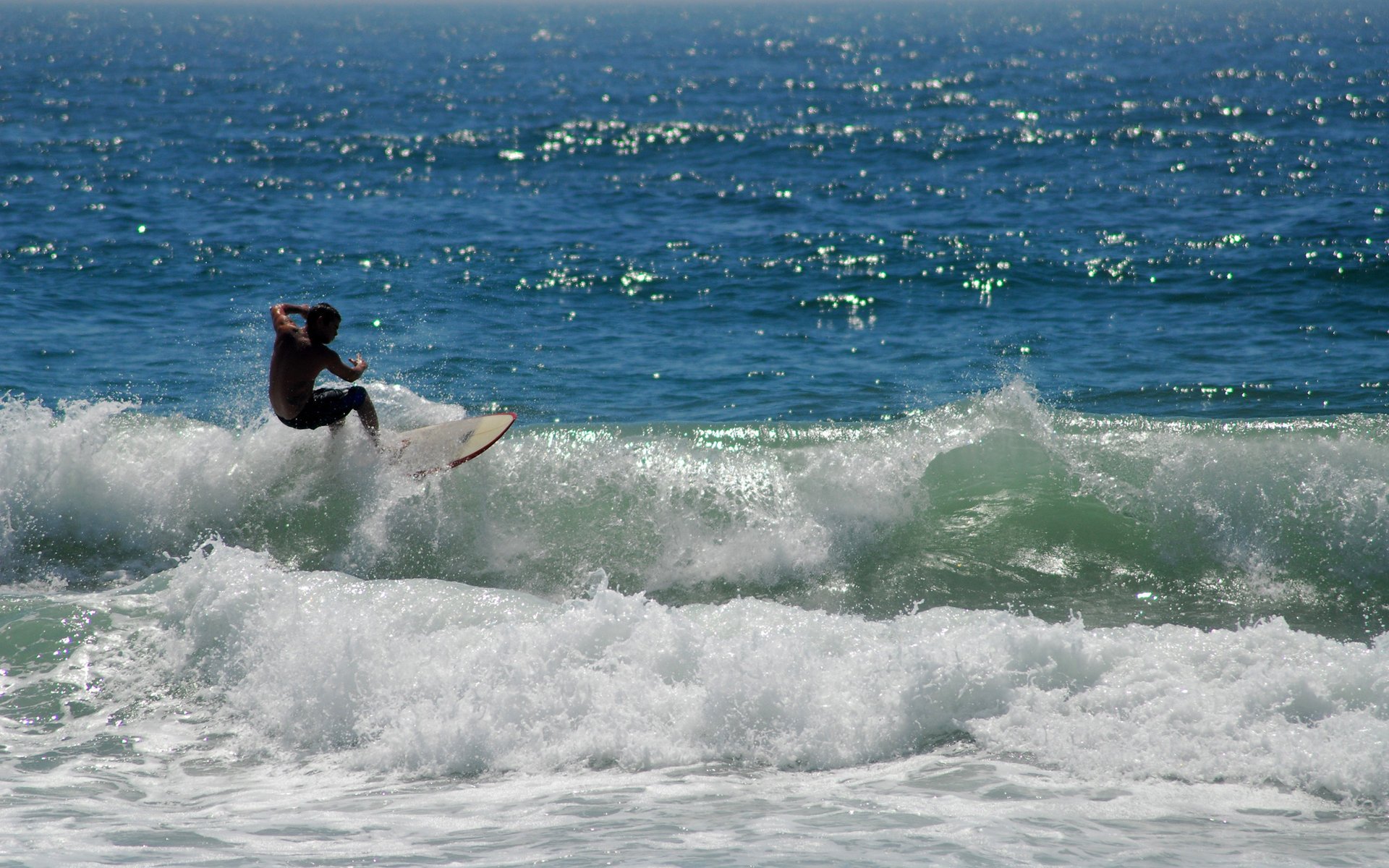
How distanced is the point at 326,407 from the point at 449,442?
958 mm

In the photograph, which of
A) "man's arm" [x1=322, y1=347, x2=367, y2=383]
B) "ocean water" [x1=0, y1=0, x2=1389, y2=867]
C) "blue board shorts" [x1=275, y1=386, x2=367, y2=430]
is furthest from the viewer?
"blue board shorts" [x1=275, y1=386, x2=367, y2=430]

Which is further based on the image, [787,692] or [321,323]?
[321,323]

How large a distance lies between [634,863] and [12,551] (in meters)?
6.26

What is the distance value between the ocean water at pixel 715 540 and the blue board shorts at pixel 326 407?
1.43ft

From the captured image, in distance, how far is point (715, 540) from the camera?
8.30 meters

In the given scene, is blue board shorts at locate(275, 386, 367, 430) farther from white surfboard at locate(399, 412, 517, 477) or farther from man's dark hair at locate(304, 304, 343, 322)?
man's dark hair at locate(304, 304, 343, 322)

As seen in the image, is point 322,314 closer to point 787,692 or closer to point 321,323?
point 321,323

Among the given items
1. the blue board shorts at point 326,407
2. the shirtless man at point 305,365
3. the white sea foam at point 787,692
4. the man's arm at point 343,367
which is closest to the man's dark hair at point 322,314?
the shirtless man at point 305,365

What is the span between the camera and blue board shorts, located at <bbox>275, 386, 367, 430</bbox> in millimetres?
8508

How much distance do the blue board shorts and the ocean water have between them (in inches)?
17.2

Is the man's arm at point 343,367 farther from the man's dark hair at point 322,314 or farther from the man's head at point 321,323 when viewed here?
the man's dark hair at point 322,314

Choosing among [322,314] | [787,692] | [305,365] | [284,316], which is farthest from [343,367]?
[787,692]

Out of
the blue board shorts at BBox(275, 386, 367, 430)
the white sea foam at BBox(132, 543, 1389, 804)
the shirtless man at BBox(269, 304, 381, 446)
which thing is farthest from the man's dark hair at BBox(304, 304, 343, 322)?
the white sea foam at BBox(132, 543, 1389, 804)

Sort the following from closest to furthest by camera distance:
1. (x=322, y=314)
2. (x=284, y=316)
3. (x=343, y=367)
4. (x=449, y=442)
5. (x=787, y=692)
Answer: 1. (x=787, y=692)
2. (x=322, y=314)
3. (x=343, y=367)
4. (x=284, y=316)
5. (x=449, y=442)
